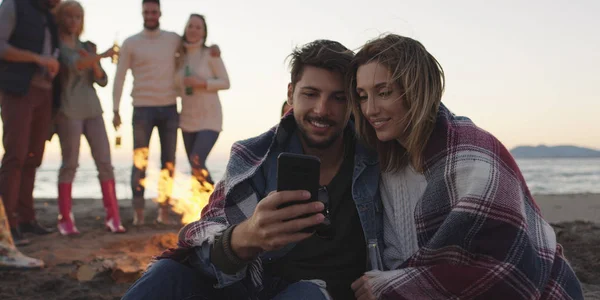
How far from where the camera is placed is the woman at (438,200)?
6.91 ft

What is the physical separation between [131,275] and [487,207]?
9.96 ft

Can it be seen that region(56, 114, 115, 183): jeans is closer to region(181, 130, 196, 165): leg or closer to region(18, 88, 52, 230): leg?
region(18, 88, 52, 230): leg

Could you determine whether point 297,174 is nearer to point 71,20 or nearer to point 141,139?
point 141,139

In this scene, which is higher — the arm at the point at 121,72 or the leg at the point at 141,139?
the arm at the point at 121,72

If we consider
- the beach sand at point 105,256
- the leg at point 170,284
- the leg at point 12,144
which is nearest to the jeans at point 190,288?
the leg at point 170,284

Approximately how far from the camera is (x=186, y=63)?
19.9 feet

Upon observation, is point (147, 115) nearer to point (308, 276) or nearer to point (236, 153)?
point (236, 153)

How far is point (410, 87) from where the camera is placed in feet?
7.84

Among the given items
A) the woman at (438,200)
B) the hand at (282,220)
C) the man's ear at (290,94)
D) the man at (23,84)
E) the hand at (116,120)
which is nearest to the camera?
the hand at (282,220)

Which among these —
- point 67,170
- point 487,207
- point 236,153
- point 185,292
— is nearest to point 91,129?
point 67,170

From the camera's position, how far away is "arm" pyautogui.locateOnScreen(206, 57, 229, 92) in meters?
6.01

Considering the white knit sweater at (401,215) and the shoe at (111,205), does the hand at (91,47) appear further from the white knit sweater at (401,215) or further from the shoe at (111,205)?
the white knit sweater at (401,215)

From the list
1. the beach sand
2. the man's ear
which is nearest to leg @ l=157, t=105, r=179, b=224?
the beach sand

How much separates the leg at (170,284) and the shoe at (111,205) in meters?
3.83
